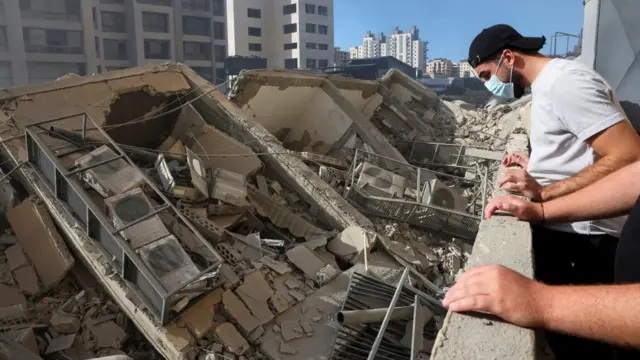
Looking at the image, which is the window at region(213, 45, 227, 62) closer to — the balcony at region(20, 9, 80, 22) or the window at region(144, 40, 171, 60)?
the window at region(144, 40, 171, 60)

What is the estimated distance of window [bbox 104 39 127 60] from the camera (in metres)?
32.2

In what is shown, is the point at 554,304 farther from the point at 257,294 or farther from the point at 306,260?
the point at 306,260

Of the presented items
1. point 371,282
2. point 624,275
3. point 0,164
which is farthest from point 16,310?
point 624,275

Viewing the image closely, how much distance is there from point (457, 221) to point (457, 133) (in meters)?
6.67

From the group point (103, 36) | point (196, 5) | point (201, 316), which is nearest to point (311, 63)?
point (196, 5)

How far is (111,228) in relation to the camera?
465 cm

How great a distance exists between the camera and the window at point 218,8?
38153 millimetres

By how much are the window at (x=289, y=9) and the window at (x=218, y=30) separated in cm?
842

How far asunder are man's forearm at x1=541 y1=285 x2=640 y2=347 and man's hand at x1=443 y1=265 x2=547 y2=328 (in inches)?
1.4

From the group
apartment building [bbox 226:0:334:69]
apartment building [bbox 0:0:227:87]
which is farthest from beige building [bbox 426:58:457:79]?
apartment building [bbox 0:0:227:87]

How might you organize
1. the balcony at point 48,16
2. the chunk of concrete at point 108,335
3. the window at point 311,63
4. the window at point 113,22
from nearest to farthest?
the chunk of concrete at point 108,335 < the balcony at point 48,16 < the window at point 113,22 < the window at point 311,63

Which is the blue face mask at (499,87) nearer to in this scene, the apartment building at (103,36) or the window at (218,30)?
the apartment building at (103,36)

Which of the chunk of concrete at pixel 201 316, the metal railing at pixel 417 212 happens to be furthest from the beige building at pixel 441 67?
the chunk of concrete at pixel 201 316

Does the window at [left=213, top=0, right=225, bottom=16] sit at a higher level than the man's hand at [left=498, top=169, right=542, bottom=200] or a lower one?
higher
